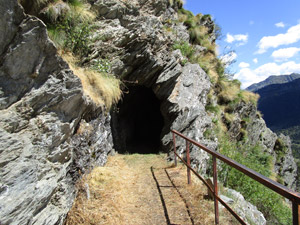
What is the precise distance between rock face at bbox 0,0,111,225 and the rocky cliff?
13 mm

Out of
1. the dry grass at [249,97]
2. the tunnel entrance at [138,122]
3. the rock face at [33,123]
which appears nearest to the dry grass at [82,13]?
the rock face at [33,123]

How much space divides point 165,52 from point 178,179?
591 centimetres

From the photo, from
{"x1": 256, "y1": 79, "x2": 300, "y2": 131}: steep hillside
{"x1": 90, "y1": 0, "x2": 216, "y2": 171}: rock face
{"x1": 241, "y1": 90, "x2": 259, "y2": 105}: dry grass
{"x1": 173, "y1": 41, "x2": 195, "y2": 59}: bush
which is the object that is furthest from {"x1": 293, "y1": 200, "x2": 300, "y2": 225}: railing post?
{"x1": 256, "y1": 79, "x2": 300, "y2": 131}: steep hillside

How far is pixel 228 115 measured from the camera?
13.1m

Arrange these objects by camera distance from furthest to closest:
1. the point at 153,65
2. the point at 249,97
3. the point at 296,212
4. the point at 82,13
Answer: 1. the point at 249,97
2. the point at 153,65
3. the point at 82,13
4. the point at 296,212

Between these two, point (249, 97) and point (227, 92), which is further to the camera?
point (249, 97)

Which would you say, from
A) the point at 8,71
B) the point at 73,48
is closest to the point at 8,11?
the point at 8,71

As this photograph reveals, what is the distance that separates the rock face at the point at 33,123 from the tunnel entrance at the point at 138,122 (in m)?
4.92

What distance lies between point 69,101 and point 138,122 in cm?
937

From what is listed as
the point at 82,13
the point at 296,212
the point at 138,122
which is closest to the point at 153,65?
the point at 82,13

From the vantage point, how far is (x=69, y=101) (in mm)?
3912

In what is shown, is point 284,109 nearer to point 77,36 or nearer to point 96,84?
point 96,84

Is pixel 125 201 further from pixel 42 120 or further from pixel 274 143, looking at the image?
pixel 274 143

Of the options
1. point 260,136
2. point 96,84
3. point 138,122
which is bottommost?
point 260,136
